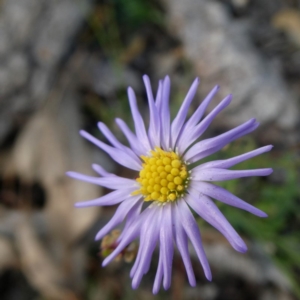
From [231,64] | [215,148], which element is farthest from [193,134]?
[231,64]

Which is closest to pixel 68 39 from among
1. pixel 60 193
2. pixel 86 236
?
pixel 60 193

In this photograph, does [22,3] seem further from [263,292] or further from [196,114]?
[263,292]

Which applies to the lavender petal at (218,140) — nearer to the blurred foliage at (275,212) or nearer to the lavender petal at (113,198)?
the lavender petal at (113,198)

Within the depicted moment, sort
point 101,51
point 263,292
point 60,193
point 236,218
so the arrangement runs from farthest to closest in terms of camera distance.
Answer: point 101,51, point 60,193, point 263,292, point 236,218

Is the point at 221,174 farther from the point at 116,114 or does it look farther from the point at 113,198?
the point at 116,114

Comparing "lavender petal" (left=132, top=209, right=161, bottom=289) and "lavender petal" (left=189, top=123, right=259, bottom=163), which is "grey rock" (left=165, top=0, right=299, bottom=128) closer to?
"lavender petal" (left=189, top=123, right=259, bottom=163)

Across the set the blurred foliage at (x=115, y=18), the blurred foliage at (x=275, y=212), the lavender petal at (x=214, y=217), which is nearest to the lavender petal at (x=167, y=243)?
the lavender petal at (x=214, y=217)
